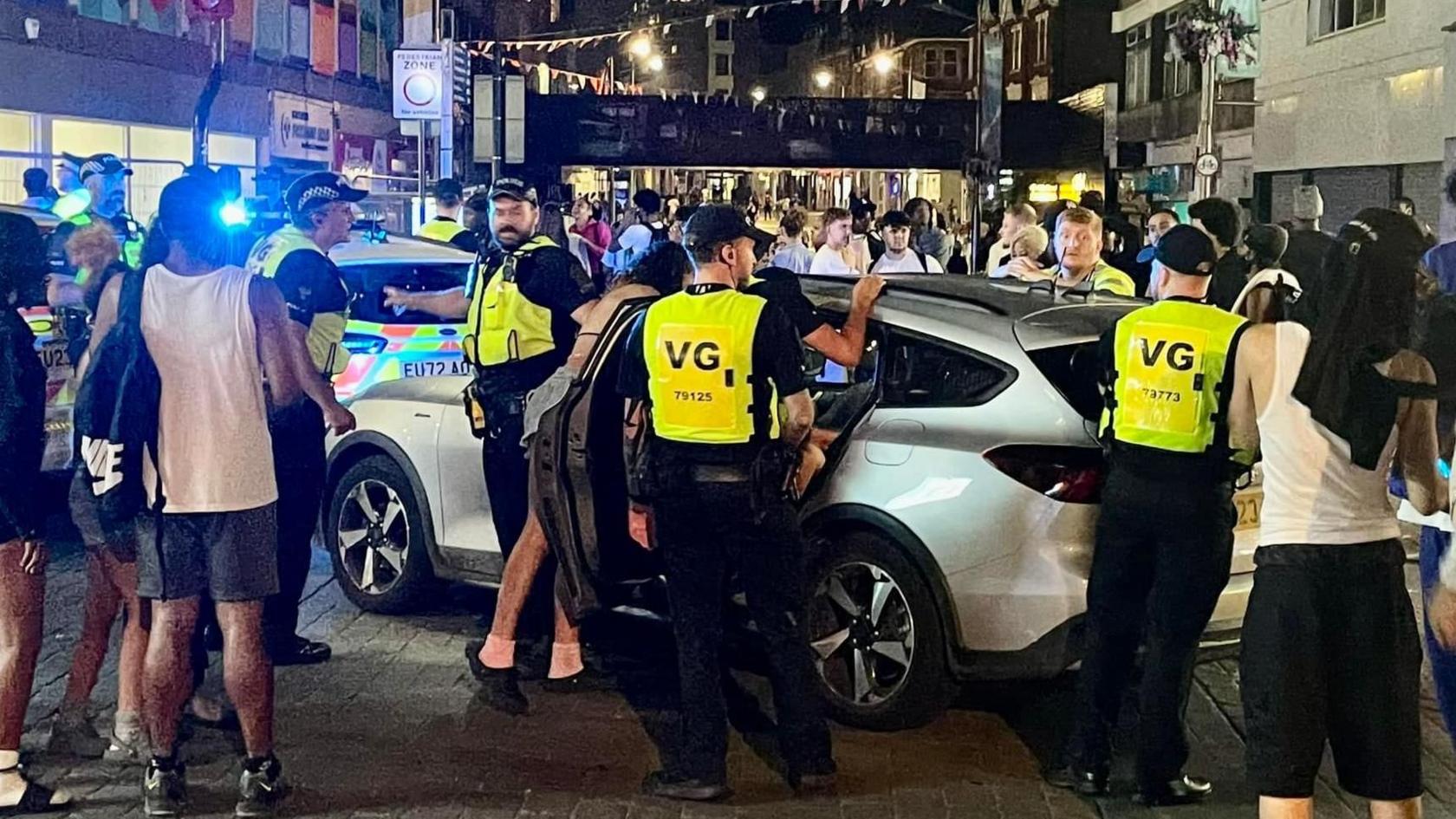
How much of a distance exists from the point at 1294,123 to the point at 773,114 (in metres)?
14.3

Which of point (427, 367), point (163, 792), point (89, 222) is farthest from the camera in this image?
point (427, 367)

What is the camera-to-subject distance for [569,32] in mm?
30859

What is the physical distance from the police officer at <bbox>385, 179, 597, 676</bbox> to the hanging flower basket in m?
20.5

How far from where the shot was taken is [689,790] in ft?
18.1

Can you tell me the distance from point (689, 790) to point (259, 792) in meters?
1.35

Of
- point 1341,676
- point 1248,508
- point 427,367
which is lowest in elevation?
point 1341,676

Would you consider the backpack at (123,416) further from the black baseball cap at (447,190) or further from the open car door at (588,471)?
the black baseball cap at (447,190)

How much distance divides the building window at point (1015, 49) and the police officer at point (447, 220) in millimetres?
45245

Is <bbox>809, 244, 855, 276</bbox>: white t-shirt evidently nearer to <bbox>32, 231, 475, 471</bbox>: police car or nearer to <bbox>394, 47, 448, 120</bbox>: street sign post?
<bbox>32, 231, 475, 471</bbox>: police car

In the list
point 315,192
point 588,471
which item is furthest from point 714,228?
point 315,192

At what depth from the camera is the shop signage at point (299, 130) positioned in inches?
1211

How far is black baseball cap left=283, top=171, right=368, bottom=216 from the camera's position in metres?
Result: 6.91

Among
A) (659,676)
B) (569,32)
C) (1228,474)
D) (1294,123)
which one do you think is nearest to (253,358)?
(659,676)

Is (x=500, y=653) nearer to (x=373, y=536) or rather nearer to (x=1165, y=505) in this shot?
(x=373, y=536)
